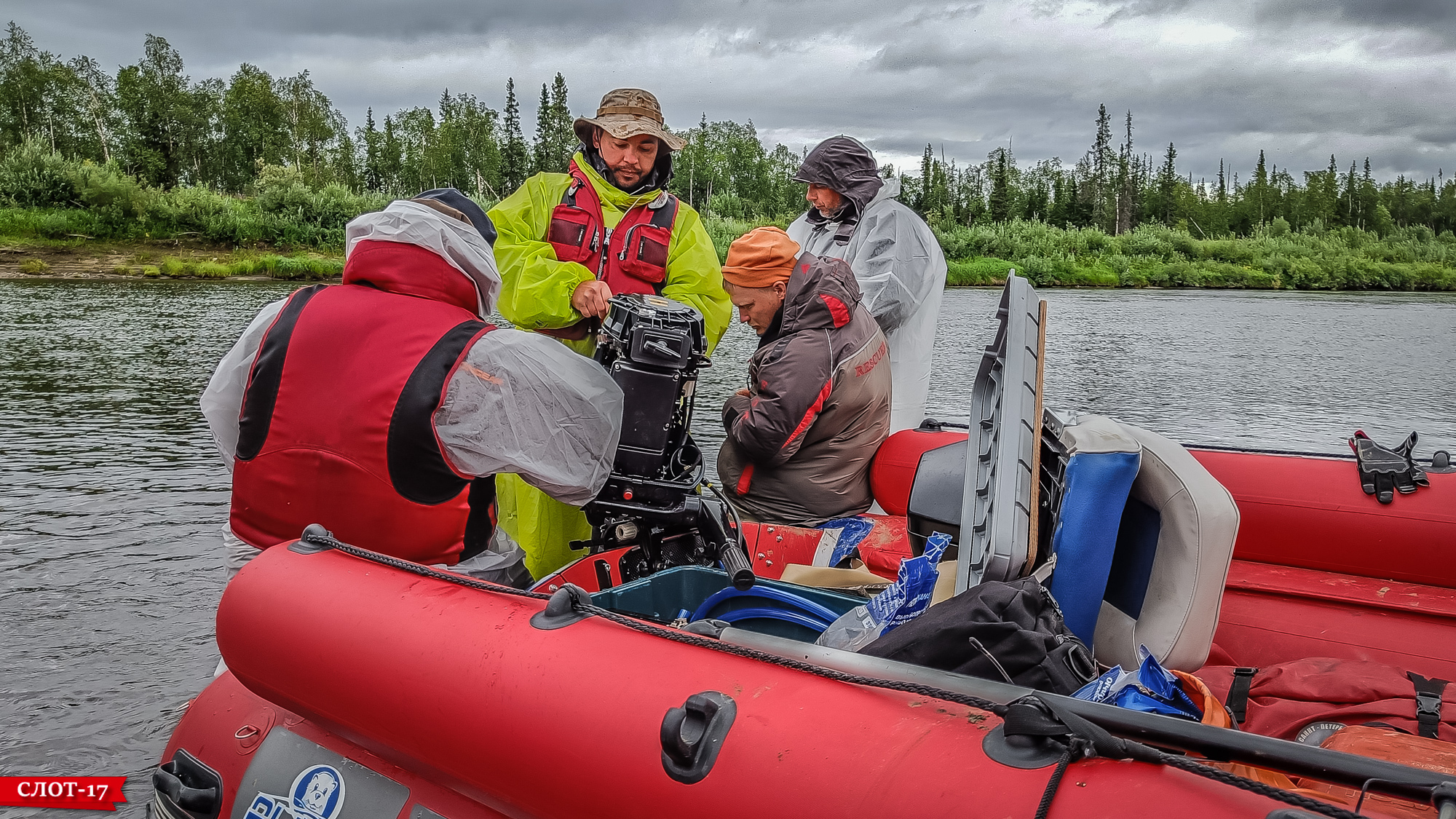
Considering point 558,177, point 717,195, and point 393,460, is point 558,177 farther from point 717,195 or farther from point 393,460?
point 717,195

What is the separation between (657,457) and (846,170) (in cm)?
213

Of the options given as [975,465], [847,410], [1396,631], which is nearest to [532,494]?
[847,410]

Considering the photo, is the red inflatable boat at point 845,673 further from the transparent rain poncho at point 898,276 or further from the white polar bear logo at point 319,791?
the transparent rain poncho at point 898,276

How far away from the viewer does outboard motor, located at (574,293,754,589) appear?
2469mm

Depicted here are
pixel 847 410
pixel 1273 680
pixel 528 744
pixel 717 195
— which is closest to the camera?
pixel 528 744

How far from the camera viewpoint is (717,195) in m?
52.8

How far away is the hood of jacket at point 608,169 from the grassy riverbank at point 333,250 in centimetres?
2375

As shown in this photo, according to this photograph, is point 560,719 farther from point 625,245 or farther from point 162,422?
point 162,422

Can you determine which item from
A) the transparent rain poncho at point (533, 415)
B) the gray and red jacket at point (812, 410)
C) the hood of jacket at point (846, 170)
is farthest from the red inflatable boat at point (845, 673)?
the hood of jacket at point (846, 170)

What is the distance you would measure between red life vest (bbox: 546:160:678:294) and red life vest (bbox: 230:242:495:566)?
1.08 meters

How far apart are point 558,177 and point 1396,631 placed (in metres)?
2.73

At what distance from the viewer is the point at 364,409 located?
6.32ft
